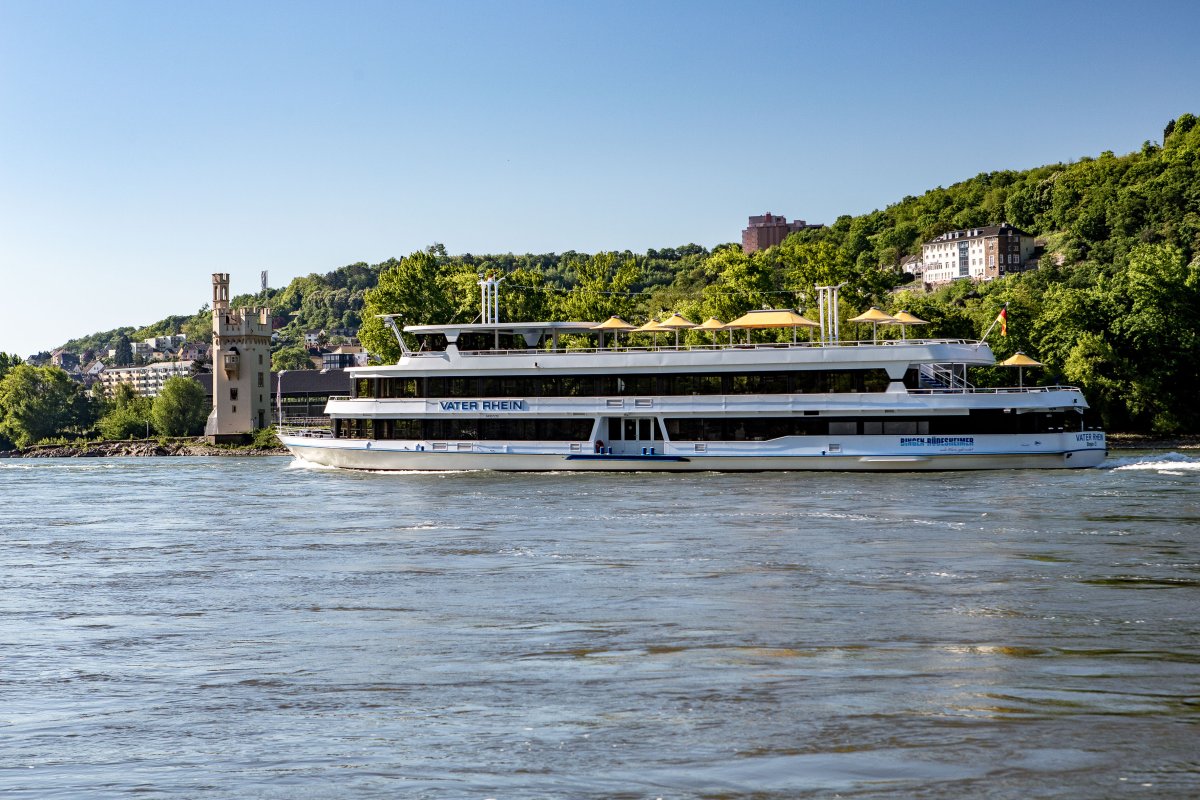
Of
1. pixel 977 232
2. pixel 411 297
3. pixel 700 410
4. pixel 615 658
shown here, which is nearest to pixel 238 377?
pixel 411 297

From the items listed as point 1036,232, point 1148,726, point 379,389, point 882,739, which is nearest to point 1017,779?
point 882,739

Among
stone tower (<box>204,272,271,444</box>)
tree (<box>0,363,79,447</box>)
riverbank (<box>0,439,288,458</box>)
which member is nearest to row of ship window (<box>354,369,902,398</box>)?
riverbank (<box>0,439,288,458</box>)

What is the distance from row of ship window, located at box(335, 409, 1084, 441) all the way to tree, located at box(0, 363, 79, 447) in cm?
8256

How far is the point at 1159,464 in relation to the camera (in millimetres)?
45031

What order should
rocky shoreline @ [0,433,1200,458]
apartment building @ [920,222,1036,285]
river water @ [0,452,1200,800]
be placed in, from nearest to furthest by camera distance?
river water @ [0,452,1200,800], rocky shoreline @ [0,433,1200,458], apartment building @ [920,222,1036,285]

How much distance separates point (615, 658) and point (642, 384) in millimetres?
32952

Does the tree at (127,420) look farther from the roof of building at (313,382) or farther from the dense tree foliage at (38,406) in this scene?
the roof of building at (313,382)

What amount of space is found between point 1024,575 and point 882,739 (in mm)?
10608

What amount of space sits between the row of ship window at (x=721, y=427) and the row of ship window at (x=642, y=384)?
963 millimetres

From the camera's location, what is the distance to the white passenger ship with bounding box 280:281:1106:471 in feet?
144

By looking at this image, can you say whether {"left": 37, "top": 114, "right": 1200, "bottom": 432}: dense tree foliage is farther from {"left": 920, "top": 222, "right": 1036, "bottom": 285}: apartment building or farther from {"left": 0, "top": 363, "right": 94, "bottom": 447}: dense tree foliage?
{"left": 0, "top": 363, "right": 94, "bottom": 447}: dense tree foliage

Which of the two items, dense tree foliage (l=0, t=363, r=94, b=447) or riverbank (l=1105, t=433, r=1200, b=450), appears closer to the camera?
riverbank (l=1105, t=433, r=1200, b=450)

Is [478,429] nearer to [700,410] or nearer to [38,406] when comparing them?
[700,410]

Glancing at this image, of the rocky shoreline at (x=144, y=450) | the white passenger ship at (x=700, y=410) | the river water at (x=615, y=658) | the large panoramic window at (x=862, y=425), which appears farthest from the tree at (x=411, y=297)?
the river water at (x=615, y=658)
